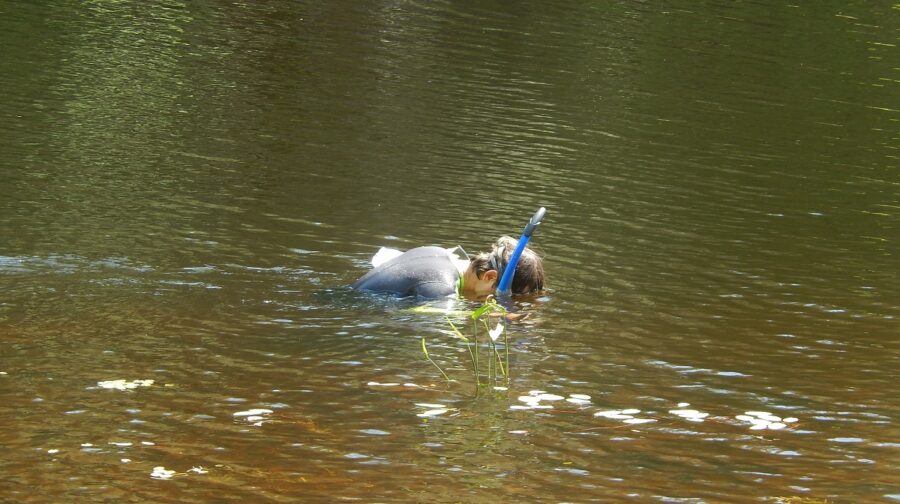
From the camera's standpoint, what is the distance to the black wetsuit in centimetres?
1155

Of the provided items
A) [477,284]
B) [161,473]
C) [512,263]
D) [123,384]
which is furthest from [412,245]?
[161,473]

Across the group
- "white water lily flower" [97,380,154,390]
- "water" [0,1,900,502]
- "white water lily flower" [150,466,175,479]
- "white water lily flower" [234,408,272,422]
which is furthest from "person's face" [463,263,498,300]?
"white water lily flower" [150,466,175,479]

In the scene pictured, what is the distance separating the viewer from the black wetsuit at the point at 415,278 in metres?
11.5

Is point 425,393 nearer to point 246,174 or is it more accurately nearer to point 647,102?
point 246,174

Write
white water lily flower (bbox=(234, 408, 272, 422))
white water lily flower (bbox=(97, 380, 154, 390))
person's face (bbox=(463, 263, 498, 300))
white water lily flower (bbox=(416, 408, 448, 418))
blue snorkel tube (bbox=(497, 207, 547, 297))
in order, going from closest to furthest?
white water lily flower (bbox=(234, 408, 272, 422)), white water lily flower (bbox=(416, 408, 448, 418)), white water lily flower (bbox=(97, 380, 154, 390)), blue snorkel tube (bbox=(497, 207, 547, 297)), person's face (bbox=(463, 263, 498, 300))

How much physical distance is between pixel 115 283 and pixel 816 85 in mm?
20276

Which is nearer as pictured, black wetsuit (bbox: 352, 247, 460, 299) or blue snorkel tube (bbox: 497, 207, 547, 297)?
blue snorkel tube (bbox: 497, 207, 547, 297)

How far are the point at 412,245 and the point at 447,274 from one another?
247 centimetres

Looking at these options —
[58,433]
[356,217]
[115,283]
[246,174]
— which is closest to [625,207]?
[356,217]

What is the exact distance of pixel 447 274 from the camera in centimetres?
1163

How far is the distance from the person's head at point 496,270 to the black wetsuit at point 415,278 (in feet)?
0.66

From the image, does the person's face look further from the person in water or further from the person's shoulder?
the person's shoulder

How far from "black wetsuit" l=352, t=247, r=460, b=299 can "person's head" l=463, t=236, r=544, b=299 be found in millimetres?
202

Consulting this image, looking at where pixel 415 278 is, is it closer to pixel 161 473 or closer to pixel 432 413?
pixel 432 413
